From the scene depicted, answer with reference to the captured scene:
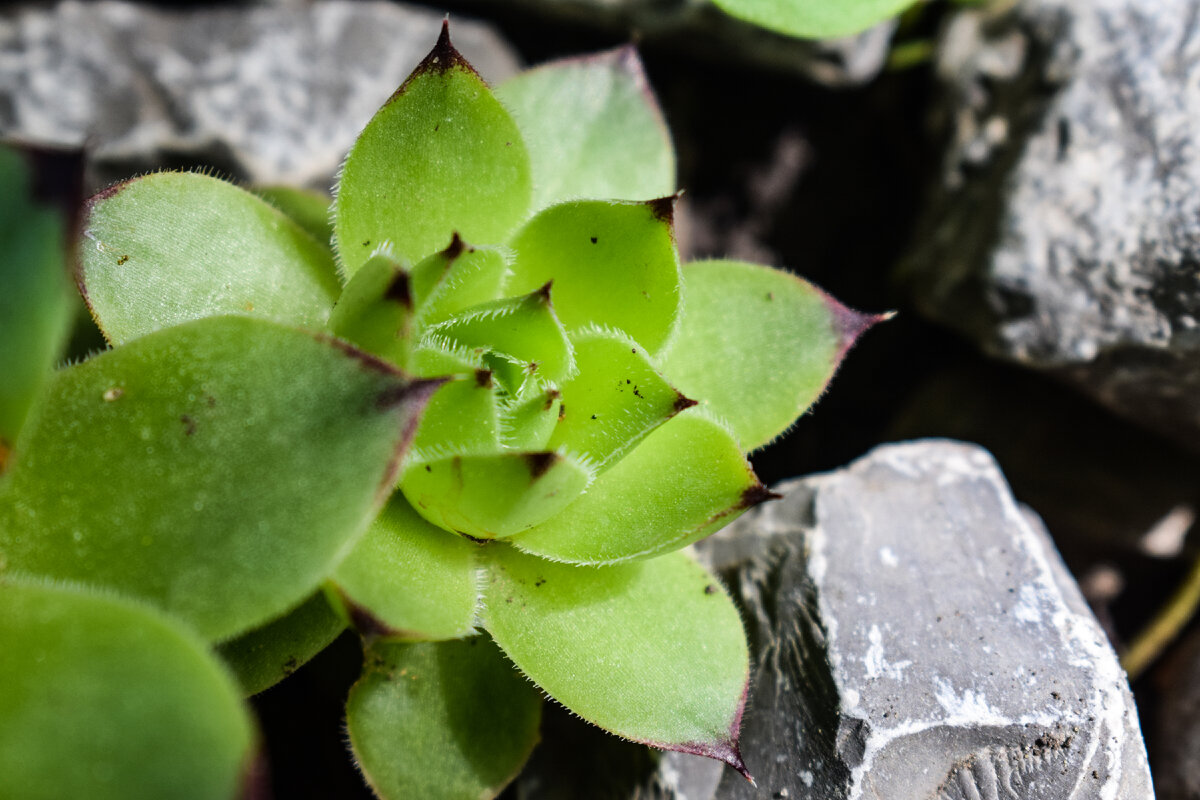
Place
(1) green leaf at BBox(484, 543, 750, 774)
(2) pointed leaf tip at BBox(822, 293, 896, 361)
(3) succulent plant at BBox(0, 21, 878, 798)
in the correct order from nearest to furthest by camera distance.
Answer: (3) succulent plant at BBox(0, 21, 878, 798)
(1) green leaf at BBox(484, 543, 750, 774)
(2) pointed leaf tip at BBox(822, 293, 896, 361)

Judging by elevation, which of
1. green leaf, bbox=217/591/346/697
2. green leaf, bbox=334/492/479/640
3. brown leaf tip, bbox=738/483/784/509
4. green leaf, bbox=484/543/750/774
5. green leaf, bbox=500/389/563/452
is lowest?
green leaf, bbox=217/591/346/697

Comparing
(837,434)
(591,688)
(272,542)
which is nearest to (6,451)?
(272,542)

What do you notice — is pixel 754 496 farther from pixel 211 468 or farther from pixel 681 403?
pixel 211 468

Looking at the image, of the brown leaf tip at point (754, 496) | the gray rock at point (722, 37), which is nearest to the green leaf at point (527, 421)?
the brown leaf tip at point (754, 496)

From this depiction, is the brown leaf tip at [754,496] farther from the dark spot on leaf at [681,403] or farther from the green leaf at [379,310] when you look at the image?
the green leaf at [379,310]

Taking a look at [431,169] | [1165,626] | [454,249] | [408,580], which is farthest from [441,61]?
[1165,626]

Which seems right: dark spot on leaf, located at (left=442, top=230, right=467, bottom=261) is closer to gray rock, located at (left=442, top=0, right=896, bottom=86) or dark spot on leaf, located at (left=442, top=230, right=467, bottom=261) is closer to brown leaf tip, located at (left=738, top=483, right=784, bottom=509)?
brown leaf tip, located at (left=738, top=483, right=784, bottom=509)

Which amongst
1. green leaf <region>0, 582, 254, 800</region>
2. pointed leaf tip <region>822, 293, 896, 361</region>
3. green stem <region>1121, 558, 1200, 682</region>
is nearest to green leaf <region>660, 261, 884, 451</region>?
pointed leaf tip <region>822, 293, 896, 361</region>
